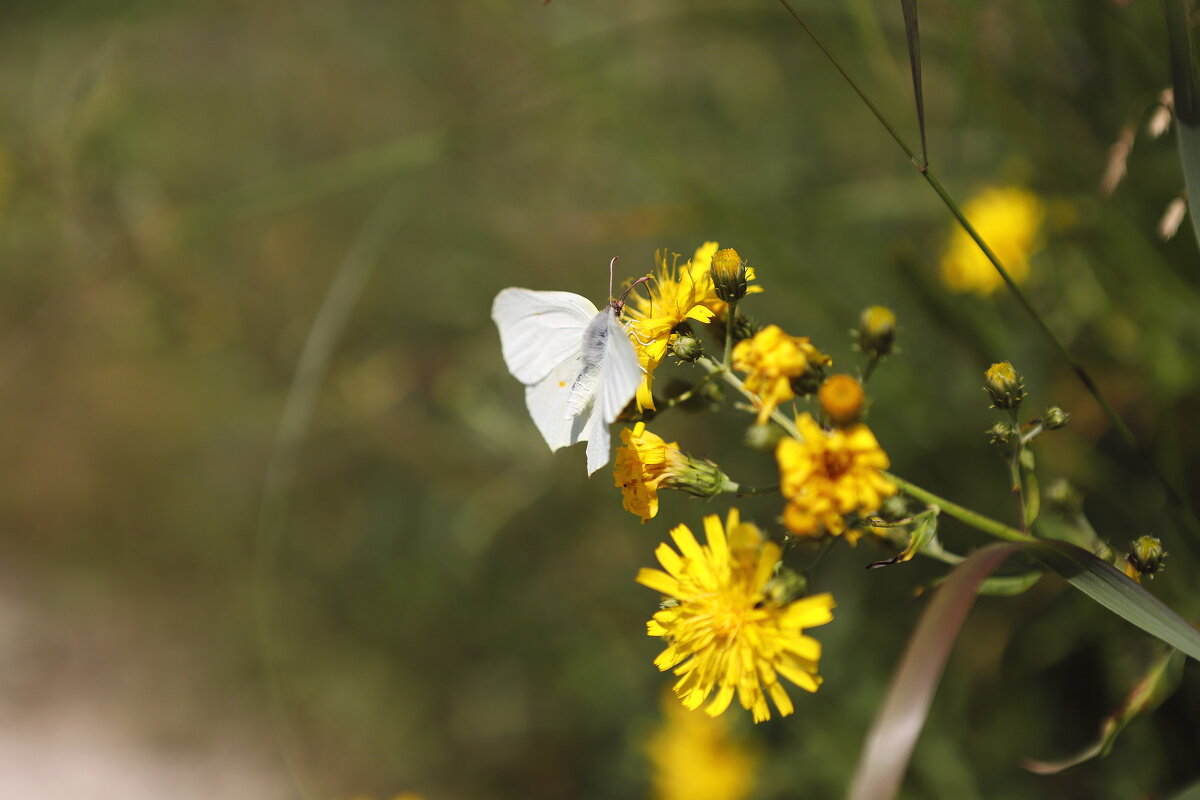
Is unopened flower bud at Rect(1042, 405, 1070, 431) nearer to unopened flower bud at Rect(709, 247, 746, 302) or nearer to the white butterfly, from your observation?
unopened flower bud at Rect(709, 247, 746, 302)

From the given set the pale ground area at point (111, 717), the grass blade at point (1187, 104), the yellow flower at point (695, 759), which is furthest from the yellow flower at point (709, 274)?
the pale ground area at point (111, 717)

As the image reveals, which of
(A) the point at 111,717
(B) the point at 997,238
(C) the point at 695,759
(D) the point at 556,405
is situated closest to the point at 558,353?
(D) the point at 556,405

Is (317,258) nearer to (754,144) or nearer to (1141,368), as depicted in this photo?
(754,144)

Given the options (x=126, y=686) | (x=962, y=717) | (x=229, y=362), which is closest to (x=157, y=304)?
(x=229, y=362)

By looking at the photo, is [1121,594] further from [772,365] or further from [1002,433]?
[772,365]

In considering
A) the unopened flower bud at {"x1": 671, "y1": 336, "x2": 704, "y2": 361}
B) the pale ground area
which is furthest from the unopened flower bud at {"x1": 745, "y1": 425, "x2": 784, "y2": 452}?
the pale ground area

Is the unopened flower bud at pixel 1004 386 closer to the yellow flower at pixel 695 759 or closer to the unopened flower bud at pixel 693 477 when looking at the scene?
the unopened flower bud at pixel 693 477
